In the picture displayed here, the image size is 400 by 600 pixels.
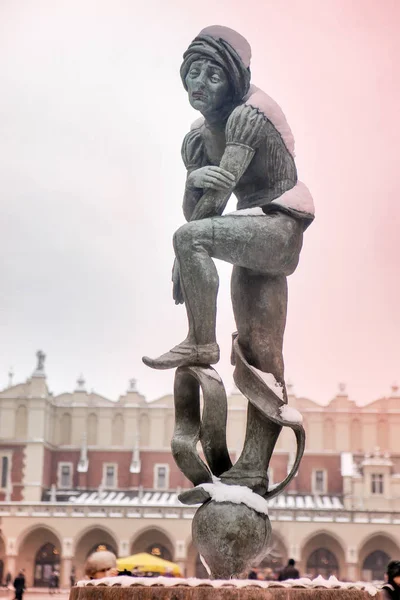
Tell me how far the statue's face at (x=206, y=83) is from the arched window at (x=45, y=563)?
42.0 m

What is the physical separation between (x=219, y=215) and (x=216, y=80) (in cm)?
66

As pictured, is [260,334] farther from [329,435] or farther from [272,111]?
[329,435]

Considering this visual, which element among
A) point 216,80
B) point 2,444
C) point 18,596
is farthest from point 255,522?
point 2,444

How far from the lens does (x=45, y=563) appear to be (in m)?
44.0

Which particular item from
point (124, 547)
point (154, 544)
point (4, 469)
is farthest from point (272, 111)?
point (4, 469)

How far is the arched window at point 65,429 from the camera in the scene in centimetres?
5100

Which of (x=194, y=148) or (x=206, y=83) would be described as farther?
(x=194, y=148)

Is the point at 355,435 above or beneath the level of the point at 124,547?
above

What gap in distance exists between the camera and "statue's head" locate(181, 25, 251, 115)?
14.2ft

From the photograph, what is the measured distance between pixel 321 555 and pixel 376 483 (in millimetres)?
4746

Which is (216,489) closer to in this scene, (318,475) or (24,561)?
(24,561)

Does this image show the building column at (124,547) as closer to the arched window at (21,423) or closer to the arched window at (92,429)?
the arched window at (92,429)

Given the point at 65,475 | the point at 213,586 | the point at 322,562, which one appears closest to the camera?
the point at 213,586

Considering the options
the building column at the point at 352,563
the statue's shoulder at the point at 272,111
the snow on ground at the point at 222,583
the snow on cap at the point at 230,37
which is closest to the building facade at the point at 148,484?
the building column at the point at 352,563
